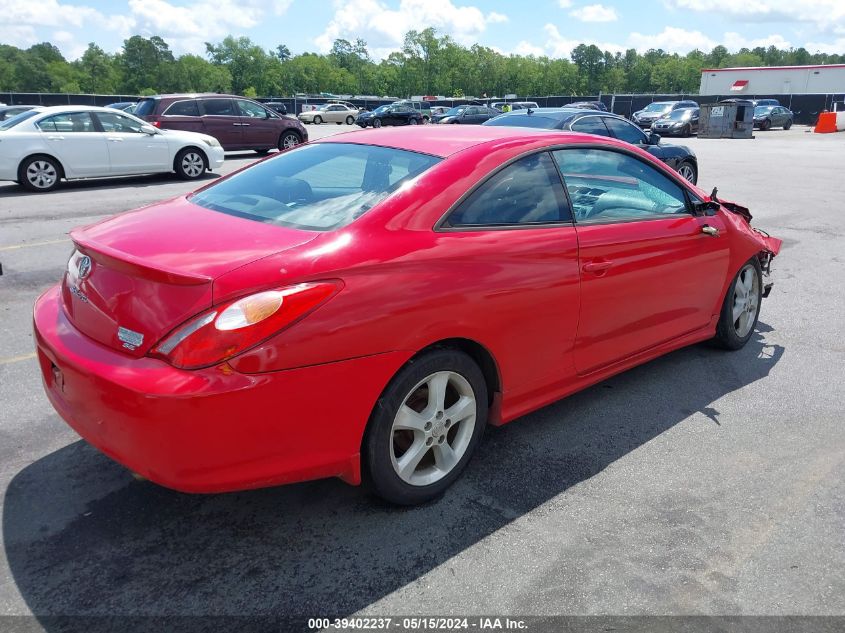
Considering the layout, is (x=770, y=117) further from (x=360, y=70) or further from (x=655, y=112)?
(x=360, y=70)

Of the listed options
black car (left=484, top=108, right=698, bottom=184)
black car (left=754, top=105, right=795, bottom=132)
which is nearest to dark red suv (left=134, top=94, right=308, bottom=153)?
black car (left=484, top=108, right=698, bottom=184)

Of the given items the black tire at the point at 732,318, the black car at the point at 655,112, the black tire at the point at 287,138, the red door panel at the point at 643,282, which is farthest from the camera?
the black car at the point at 655,112

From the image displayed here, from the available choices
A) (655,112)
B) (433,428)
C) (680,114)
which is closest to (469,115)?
(680,114)

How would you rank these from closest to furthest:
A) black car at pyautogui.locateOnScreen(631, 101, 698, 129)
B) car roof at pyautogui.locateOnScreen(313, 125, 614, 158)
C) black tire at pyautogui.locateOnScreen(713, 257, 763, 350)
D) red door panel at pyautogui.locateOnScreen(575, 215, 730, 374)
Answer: car roof at pyautogui.locateOnScreen(313, 125, 614, 158), red door panel at pyautogui.locateOnScreen(575, 215, 730, 374), black tire at pyautogui.locateOnScreen(713, 257, 763, 350), black car at pyautogui.locateOnScreen(631, 101, 698, 129)

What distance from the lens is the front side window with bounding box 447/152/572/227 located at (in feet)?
10.4

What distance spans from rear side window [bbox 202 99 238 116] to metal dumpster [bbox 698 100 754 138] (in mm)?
25229

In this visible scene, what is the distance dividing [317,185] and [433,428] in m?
1.32

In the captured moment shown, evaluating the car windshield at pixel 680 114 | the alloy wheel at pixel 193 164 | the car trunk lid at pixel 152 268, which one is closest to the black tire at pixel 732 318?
the car trunk lid at pixel 152 268

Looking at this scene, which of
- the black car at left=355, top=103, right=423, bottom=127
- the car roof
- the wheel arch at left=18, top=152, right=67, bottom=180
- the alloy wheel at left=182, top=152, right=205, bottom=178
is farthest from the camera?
the black car at left=355, top=103, right=423, bottom=127

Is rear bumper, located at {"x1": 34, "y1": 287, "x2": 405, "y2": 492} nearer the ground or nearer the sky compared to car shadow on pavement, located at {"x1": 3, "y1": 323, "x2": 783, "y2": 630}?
nearer the sky

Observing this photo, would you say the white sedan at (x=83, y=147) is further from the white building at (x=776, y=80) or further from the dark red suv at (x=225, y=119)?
the white building at (x=776, y=80)

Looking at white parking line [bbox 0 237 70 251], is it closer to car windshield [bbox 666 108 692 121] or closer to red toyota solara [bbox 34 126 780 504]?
red toyota solara [bbox 34 126 780 504]

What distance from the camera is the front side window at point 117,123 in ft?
43.0

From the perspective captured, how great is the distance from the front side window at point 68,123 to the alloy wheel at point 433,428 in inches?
475
